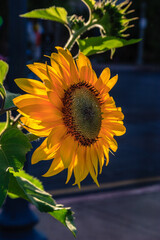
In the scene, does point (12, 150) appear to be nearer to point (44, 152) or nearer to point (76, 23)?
point (44, 152)

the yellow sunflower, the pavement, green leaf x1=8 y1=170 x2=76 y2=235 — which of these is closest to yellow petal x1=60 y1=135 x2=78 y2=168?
the yellow sunflower

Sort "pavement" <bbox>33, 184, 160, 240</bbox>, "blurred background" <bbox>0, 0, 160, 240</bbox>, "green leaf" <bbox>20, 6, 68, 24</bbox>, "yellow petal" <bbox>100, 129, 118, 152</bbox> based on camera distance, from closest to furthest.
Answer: "yellow petal" <bbox>100, 129, 118, 152</bbox> → "green leaf" <bbox>20, 6, 68, 24</bbox> → "blurred background" <bbox>0, 0, 160, 240</bbox> → "pavement" <bbox>33, 184, 160, 240</bbox>

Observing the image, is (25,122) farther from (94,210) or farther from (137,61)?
(137,61)

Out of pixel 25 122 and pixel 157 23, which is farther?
pixel 157 23

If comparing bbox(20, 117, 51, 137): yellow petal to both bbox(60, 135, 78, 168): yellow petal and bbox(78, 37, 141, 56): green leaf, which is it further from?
bbox(78, 37, 141, 56): green leaf

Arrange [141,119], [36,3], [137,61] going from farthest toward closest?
[137,61], [36,3], [141,119]

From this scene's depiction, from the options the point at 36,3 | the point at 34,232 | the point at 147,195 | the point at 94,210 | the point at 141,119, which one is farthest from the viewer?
the point at 36,3

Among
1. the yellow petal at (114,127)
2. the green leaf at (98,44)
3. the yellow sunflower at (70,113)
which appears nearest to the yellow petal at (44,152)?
the yellow sunflower at (70,113)

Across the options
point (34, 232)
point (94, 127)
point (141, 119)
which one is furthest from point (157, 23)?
point (94, 127)
